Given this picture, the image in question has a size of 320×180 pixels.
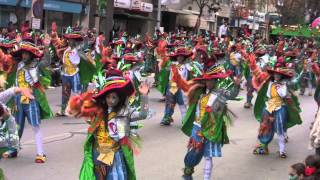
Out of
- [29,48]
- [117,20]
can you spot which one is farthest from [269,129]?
[117,20]

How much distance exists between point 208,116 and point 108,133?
210 cm

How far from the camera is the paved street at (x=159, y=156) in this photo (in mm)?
8328

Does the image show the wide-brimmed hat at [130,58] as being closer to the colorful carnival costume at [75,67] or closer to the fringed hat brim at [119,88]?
the colorful carnival costume at [75,67]

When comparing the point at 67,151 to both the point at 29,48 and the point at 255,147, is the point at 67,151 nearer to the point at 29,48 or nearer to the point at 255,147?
the point at 29,48

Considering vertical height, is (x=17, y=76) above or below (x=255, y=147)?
above

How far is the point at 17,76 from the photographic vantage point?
8852 mm

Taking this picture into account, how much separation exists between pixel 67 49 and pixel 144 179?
528 centimetres

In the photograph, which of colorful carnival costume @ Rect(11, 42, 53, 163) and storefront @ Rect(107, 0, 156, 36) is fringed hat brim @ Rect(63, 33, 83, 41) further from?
storefront @ Rect(107, 0, 156, 36)

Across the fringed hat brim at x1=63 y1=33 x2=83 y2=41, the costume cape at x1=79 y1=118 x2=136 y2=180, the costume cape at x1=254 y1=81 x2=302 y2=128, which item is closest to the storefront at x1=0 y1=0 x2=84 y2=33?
the fringed hat brim at x1=63 y1=33 x2=83 y2=41

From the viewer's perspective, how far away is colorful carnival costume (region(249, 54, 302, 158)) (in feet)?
32.5

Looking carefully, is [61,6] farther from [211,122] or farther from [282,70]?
[211,122]

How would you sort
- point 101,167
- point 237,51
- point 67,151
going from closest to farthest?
point 101,167 → point 67,151 → point 237,51

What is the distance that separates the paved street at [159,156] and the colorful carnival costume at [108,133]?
7.84 feet

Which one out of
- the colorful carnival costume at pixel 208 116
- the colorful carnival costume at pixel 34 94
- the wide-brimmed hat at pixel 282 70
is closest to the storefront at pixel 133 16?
the wide-brimmed hat at pixel 282 70
